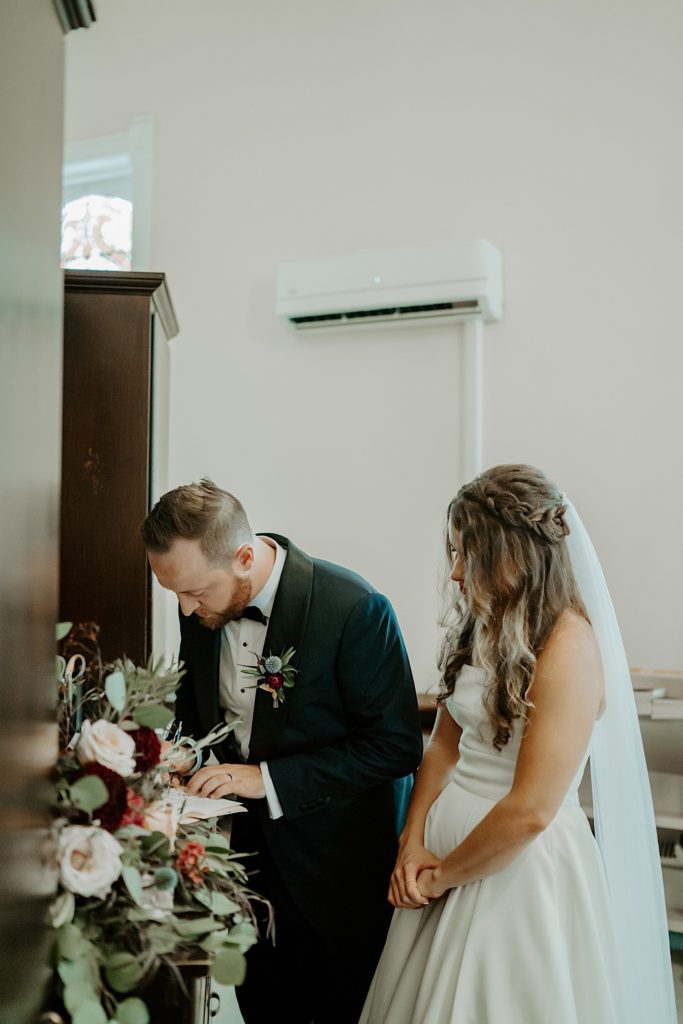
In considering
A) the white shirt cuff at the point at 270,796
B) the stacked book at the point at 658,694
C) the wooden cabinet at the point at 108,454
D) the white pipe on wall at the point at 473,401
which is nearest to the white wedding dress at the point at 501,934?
the white shirt cuff at the point at 270,796

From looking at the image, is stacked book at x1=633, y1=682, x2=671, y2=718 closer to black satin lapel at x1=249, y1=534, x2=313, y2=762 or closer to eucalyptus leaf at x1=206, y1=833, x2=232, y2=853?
black satin lapel at x1=249, y1=534, x2=313, y2=762

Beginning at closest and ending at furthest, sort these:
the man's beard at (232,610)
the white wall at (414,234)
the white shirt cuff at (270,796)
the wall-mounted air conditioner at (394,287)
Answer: the white shirt cuff at (270,796) < the man's beard at (232,610) < the white wall at (414,234) < the wall-mounted air conditioner at (394,287)

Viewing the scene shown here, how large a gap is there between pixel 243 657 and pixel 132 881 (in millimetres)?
1166

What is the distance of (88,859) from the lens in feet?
4.20

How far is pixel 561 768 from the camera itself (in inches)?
73.8

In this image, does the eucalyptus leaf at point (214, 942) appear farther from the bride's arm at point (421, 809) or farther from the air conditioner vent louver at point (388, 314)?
the air conditioner vent louver at point (388, 314)

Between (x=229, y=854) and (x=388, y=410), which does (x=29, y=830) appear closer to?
(x=229, y=854)

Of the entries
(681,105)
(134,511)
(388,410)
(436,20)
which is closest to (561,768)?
(134,511)

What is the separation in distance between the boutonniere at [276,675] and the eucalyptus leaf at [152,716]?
81cm

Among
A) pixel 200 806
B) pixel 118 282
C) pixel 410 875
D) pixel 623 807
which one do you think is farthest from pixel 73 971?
pixel 118 282

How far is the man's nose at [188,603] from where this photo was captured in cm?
230

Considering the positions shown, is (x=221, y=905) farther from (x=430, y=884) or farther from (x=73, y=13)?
(x=73, y=13)

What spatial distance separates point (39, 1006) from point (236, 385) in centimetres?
356

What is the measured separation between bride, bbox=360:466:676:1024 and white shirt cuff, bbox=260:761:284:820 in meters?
0.29
